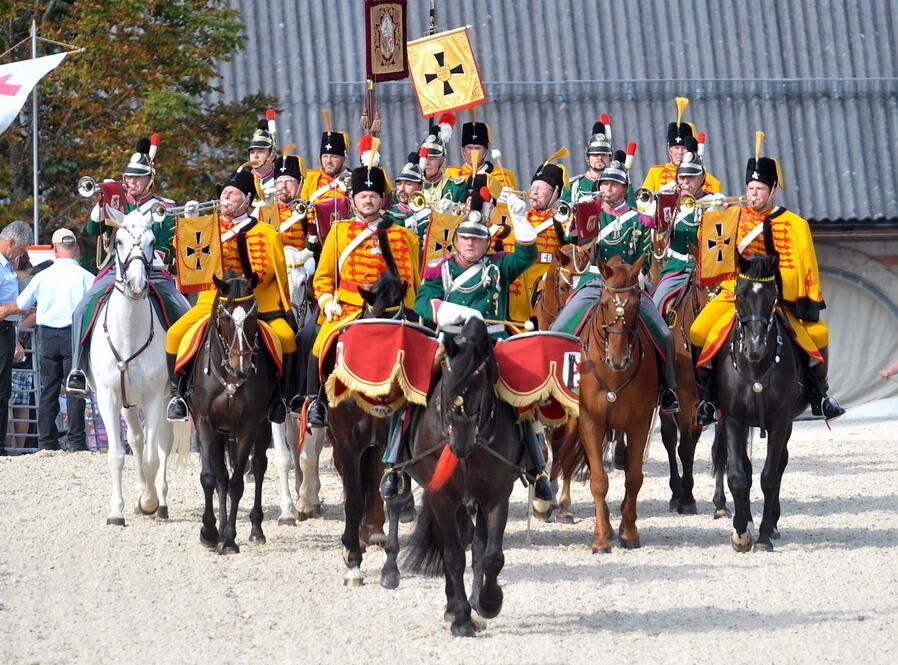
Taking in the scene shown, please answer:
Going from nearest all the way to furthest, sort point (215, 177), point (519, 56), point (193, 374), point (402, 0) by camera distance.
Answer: point (193, 374), point (402, 0), point (215, 177), point (519, 56)

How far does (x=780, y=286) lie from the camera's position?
11.9 m

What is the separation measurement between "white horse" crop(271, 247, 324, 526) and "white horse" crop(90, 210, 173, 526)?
85 centimetres

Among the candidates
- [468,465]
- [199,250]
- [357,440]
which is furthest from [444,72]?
[468,465]

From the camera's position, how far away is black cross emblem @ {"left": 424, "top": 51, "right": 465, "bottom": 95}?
50.7 feet

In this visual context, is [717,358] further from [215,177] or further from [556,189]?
[215,177]

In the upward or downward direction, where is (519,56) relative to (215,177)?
upward

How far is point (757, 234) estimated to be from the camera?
12055 mm

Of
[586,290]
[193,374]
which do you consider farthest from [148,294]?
[586,290]

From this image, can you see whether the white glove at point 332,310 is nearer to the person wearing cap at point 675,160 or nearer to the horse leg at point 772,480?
the horse leg at point 772,480

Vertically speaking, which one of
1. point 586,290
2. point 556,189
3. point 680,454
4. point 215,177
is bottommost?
point 680,454

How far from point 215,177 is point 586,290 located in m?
7.91

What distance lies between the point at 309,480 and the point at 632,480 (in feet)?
8.76

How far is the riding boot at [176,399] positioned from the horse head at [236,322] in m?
0.64

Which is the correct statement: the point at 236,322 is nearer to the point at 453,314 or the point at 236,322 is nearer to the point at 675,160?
the point at 453,314
